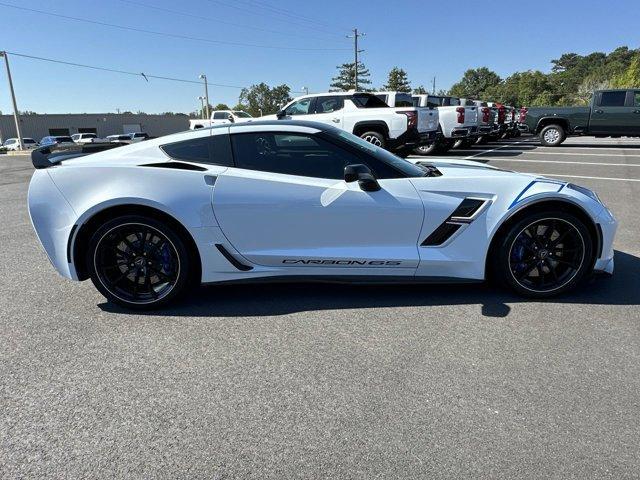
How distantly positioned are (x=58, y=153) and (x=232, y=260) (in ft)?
6.69

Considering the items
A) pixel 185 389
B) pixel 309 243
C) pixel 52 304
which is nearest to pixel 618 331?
pixel 309 243

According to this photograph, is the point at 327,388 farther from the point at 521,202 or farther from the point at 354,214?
the point at 521,202

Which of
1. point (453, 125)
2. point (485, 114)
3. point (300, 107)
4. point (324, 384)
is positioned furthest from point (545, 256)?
point (485, 114)

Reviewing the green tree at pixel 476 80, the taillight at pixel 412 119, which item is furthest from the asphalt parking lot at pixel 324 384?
the green tree at pixel 476 80

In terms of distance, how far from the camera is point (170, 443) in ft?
6.96

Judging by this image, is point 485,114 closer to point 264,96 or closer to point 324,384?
point 324,384

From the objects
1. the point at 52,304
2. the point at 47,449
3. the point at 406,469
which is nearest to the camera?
the point at 406,469

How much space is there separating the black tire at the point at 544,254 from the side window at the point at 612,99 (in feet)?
52.8

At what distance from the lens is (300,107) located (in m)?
13.4

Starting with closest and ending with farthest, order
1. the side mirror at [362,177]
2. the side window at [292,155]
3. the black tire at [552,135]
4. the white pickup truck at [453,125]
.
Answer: the side mirror at [362,177] < the side window at [292,155] < the white pickup truck at [453,125] < the black tire at [552,135]

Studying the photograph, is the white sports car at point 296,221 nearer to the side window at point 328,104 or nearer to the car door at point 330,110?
the car door at point 330,110

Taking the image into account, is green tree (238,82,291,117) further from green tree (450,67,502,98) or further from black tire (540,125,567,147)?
black tire (540,125,567,147)

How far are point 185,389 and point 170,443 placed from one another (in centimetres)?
43

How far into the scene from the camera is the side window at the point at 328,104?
1273 centimetres
